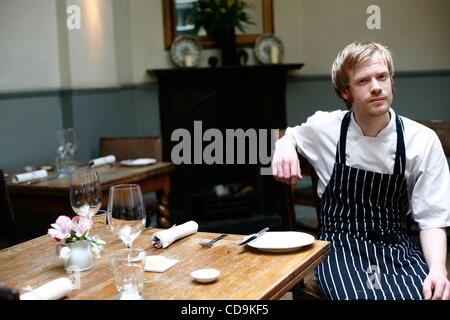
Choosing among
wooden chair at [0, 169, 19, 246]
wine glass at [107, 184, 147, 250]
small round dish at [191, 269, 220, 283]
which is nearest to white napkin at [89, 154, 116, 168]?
wooden chair at [0, 169, 19, 246]

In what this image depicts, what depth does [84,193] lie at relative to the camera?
5.20 ft

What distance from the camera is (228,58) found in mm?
4586

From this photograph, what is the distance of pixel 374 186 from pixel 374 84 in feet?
1.03

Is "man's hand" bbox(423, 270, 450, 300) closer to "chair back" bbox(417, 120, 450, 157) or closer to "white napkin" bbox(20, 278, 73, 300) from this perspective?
"white napkin" bbox(20, 278, 73, 300)

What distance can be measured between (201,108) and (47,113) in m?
1.35

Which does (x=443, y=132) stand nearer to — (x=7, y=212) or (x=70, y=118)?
(x=7, y=212)

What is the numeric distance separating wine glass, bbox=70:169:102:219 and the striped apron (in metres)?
0.73

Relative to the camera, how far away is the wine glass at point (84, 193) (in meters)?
1.58

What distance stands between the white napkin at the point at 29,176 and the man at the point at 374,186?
1.53 meters

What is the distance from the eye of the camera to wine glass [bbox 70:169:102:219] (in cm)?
158

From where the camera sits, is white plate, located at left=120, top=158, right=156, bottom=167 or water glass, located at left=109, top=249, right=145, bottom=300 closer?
water glass, located at left=109, top=249, right=145, bottom=300

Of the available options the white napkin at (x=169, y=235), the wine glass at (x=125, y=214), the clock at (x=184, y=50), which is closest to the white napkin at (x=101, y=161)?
the clock at (x=184, y=50)
